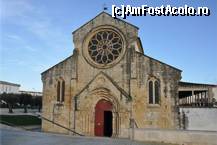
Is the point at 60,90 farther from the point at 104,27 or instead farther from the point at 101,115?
the point at 104,27

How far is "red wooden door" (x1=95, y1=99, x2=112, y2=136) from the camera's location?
3077 centimetres

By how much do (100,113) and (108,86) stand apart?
2.70 metres

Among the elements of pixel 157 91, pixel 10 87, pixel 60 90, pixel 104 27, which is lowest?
pixel 157 91

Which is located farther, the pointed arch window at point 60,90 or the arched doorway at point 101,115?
the pointed arch window at point 60,90

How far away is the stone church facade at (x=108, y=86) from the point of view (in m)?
29.3

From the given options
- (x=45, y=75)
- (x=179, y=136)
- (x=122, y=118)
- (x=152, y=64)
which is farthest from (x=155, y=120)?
(x=45, y=75)

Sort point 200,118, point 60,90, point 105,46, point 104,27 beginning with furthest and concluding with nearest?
point 60,90, point 104,27, point 105,46, point 200,118

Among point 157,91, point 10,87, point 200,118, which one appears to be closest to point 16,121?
point 157,91

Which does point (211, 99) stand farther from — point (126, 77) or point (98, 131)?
point (98, 131)

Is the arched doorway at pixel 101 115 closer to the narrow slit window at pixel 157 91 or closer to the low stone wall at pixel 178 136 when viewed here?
the narrow slit window at pixel 157 91

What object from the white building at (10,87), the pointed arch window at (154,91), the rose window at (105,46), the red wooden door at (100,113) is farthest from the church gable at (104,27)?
the white building at (10,87)

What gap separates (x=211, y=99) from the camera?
32781mm

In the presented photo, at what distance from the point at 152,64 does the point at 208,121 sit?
6.87 m

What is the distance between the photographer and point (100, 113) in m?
31.0
